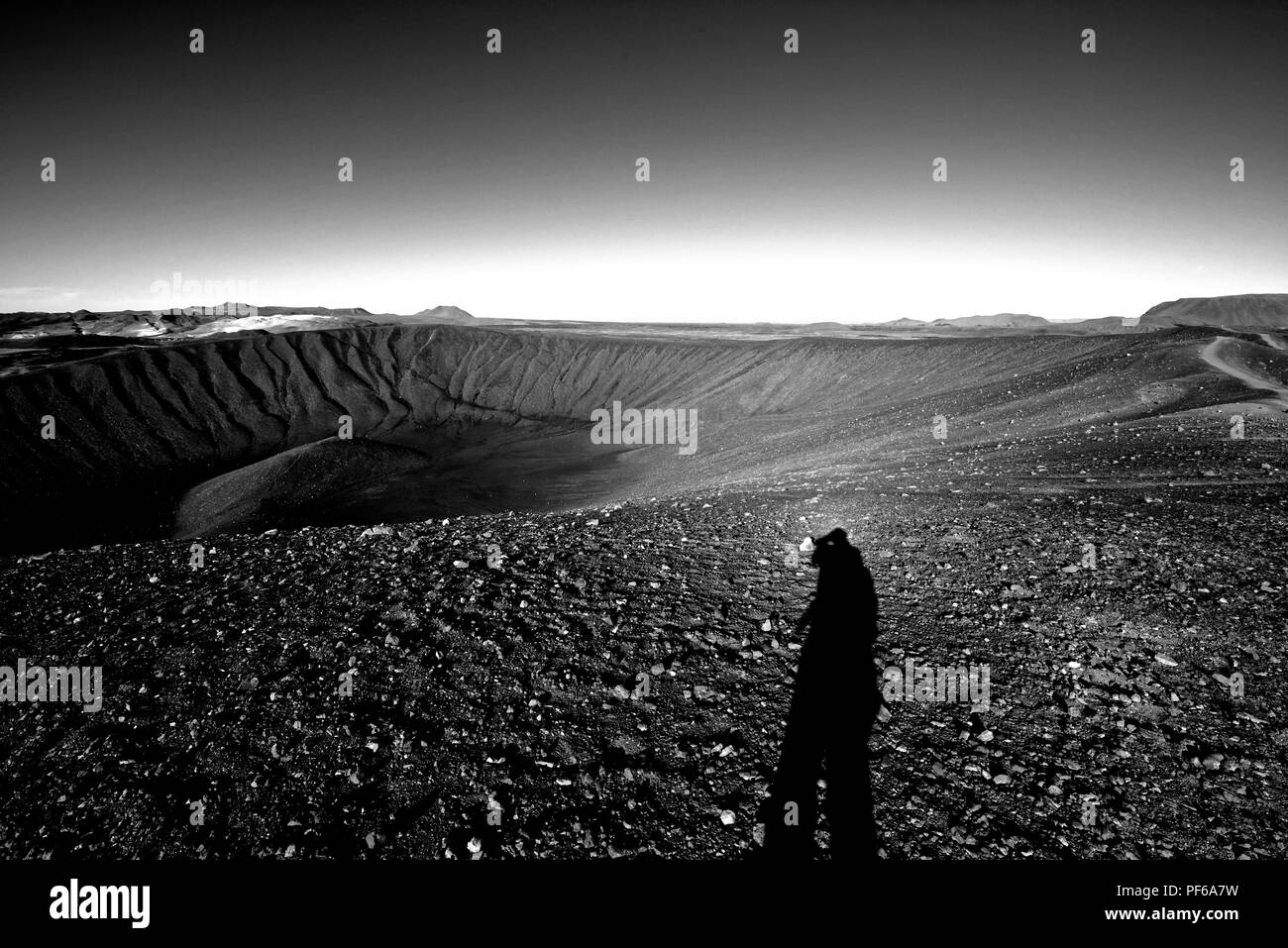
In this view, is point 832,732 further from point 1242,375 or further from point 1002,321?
point 1002,321

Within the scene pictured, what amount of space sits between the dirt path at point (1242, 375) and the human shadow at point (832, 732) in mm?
17894

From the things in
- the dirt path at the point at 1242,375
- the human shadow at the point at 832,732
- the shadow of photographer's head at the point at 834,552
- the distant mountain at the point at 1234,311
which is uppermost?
the distant mountain at the point at 1234,311

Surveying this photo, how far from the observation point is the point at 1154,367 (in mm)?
22312

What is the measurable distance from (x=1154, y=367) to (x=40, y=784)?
32.3 m

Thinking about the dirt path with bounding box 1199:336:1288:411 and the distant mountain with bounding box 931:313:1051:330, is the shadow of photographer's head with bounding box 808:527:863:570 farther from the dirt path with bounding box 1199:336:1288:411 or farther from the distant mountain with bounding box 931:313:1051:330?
the distant mountain with bounding box 931:313:1051:330

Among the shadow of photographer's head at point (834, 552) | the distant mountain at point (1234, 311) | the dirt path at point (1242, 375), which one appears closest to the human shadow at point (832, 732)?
the shadow of photographer's head at point (834, 552)

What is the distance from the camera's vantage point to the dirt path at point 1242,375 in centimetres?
1659

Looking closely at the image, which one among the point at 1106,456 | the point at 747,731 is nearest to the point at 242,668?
the point at 747,731

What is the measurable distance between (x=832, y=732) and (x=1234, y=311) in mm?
198865

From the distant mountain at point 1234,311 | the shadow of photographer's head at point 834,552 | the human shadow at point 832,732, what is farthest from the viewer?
the distant mountain at point 1234,311

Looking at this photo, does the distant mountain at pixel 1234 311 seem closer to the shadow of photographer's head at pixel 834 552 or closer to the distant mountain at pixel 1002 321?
the distant mountain at pixel 1002 321

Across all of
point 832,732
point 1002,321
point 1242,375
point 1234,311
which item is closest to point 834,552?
point 832,732

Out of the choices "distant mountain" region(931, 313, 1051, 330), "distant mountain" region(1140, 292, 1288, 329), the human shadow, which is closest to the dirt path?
the human shadow
